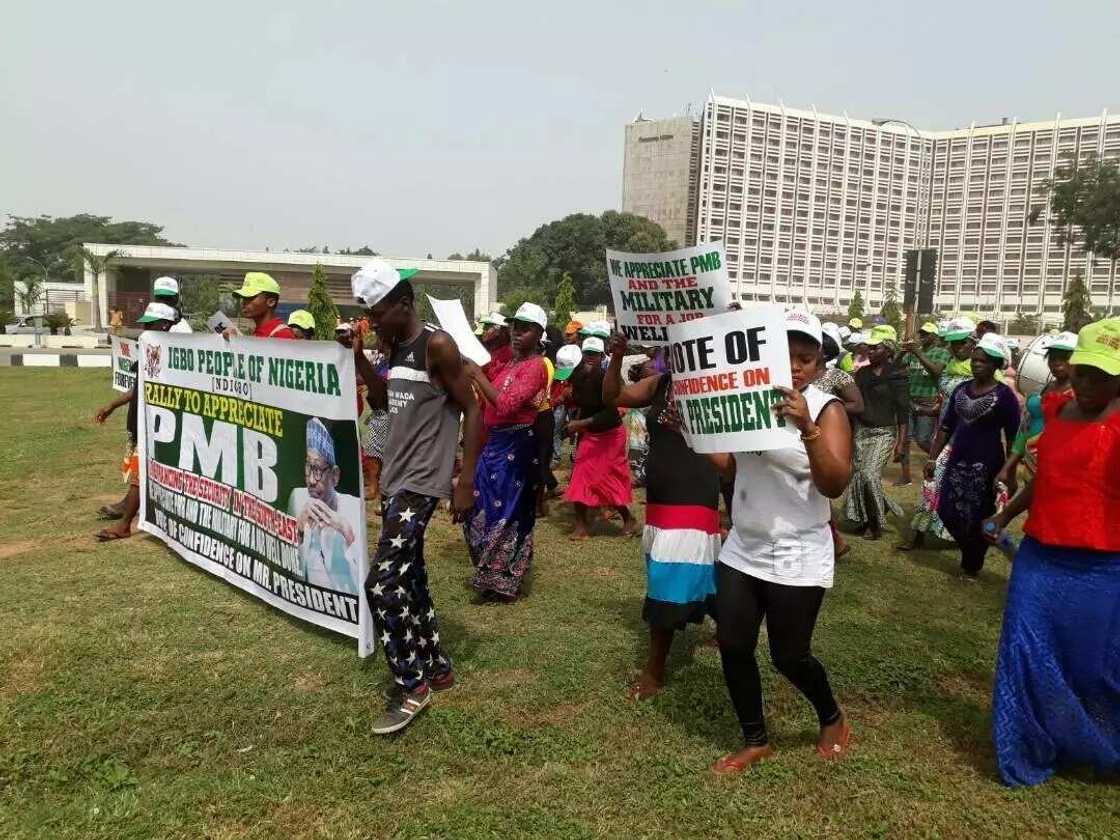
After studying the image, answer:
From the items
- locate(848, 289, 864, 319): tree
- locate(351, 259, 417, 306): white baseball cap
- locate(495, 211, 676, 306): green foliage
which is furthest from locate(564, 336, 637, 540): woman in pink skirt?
locate(495, 211, 676, 306): green foliage

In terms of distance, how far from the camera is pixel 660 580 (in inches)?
162

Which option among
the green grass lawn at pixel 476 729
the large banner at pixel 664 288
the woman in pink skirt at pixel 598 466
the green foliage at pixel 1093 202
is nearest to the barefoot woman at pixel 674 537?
the large banner at pixel 664 288

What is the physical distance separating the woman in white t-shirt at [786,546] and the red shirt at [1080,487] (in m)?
0.95

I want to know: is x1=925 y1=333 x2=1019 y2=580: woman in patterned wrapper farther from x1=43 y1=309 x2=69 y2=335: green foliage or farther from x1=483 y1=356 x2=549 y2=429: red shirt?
x1=43 y1=309 x2=69 y2=335: green foliage

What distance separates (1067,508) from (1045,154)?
126712mm

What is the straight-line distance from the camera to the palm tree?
192ft

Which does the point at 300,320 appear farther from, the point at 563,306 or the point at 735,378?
the point at 563,306

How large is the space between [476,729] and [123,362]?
499cm

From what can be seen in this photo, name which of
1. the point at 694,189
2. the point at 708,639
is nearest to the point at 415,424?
the point at 708,639

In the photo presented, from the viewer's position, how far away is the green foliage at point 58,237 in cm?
10188

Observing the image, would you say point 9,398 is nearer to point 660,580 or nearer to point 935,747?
point 660,580

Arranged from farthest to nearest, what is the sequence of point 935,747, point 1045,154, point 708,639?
1. point 1045,154
2. point 708,639
3. point 935,747

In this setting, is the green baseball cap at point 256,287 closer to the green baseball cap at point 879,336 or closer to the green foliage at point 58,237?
the green baseball cap at point 879,336

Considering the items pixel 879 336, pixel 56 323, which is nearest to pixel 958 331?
pixel 879 336
